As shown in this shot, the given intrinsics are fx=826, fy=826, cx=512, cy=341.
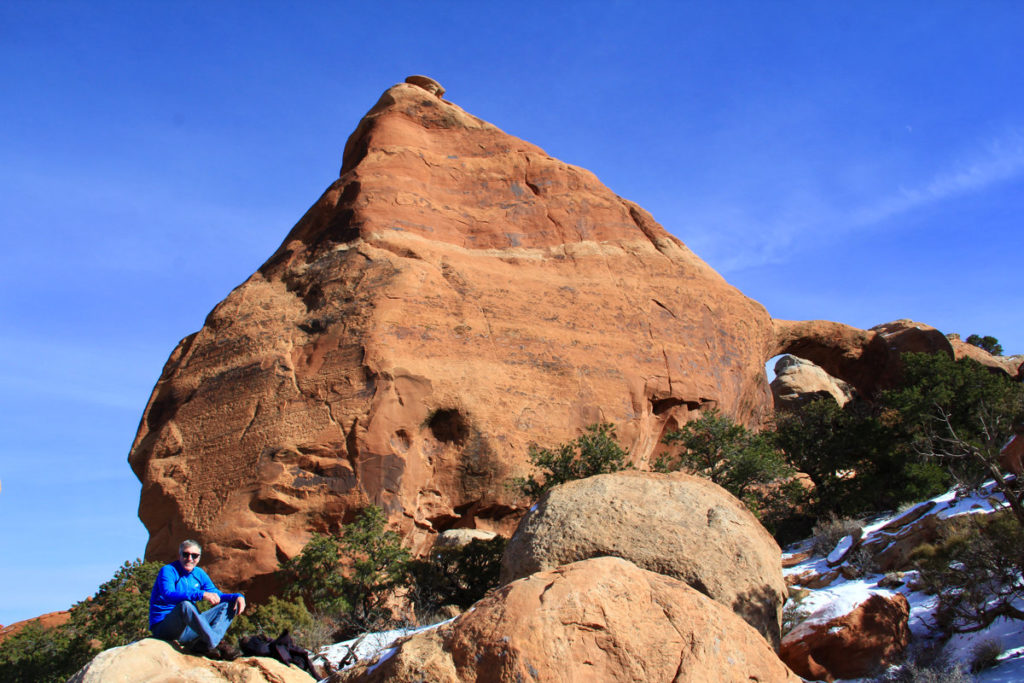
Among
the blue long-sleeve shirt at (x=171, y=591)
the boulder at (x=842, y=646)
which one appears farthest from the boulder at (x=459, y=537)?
the blue long-sleeve shirt at (x=171, y=591)

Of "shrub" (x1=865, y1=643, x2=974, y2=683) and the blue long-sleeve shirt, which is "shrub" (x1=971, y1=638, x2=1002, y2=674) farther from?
the blue long-sleeve shirt

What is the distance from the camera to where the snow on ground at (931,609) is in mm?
10547

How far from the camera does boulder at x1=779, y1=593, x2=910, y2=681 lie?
1082 cm

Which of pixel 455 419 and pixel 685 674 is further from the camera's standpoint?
pixel 455 419

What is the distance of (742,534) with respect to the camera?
32.7 ft

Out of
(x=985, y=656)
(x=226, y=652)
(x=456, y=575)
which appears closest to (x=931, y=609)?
(x=985, y=656)

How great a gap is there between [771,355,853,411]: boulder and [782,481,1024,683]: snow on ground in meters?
22.2

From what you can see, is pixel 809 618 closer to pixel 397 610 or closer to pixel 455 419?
pixel 397 610

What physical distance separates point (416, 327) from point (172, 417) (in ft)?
19.2

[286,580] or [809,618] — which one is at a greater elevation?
[286,580]

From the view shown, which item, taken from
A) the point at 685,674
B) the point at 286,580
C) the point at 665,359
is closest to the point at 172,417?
the point at 286,580

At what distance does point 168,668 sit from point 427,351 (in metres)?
12.2

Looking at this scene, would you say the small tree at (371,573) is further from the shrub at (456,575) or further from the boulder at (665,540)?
the boulder at (665,540)

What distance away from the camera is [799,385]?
3938cm
